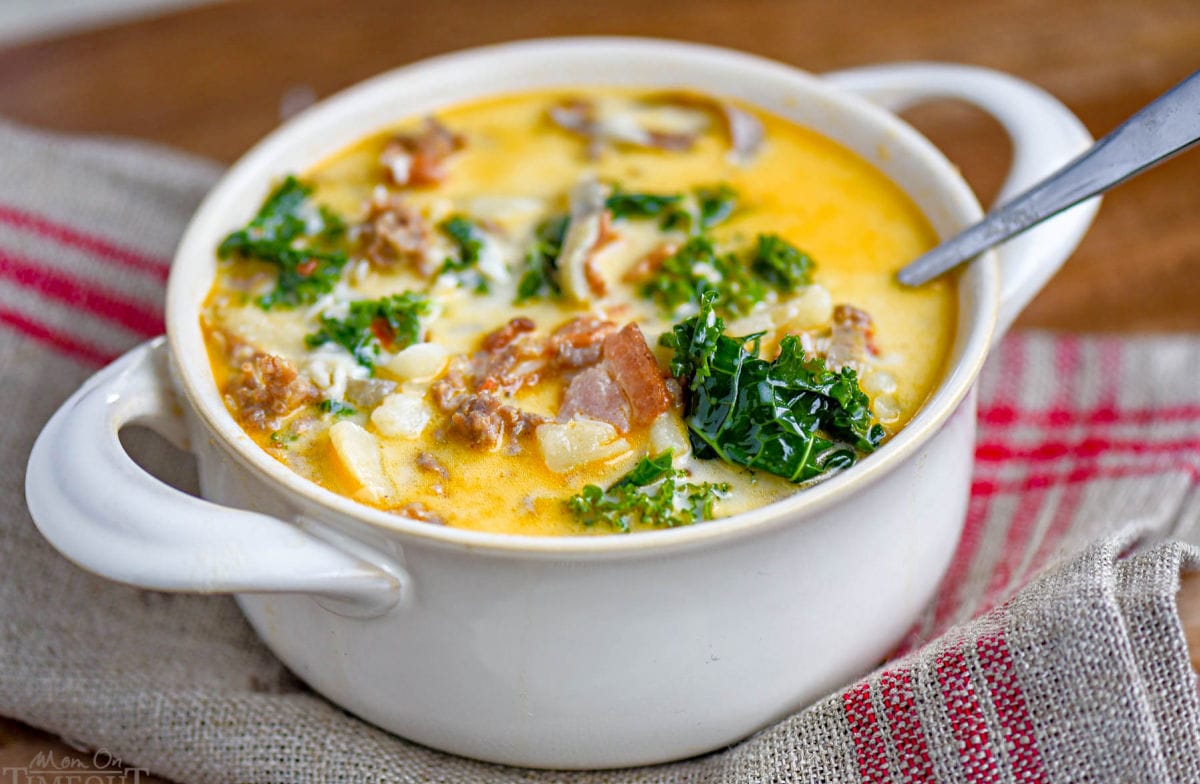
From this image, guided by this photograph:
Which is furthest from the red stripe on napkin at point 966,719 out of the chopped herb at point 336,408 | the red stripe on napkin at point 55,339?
the red stripe on napkin at point 55,339

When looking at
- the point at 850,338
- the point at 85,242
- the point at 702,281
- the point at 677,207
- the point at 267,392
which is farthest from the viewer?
the point at 85,242

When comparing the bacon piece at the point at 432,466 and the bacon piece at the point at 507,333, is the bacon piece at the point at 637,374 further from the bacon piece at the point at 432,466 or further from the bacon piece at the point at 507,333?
the bacon piece at the point at 432,466

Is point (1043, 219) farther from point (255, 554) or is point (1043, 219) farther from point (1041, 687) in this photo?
point (255, 554)

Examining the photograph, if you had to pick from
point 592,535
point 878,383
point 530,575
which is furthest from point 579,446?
point 878,383

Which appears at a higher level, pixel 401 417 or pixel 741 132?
pixel 741 132

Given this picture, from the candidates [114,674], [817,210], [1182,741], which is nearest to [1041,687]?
[1182,741]

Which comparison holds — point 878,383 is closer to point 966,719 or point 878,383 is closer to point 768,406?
point 768,406
